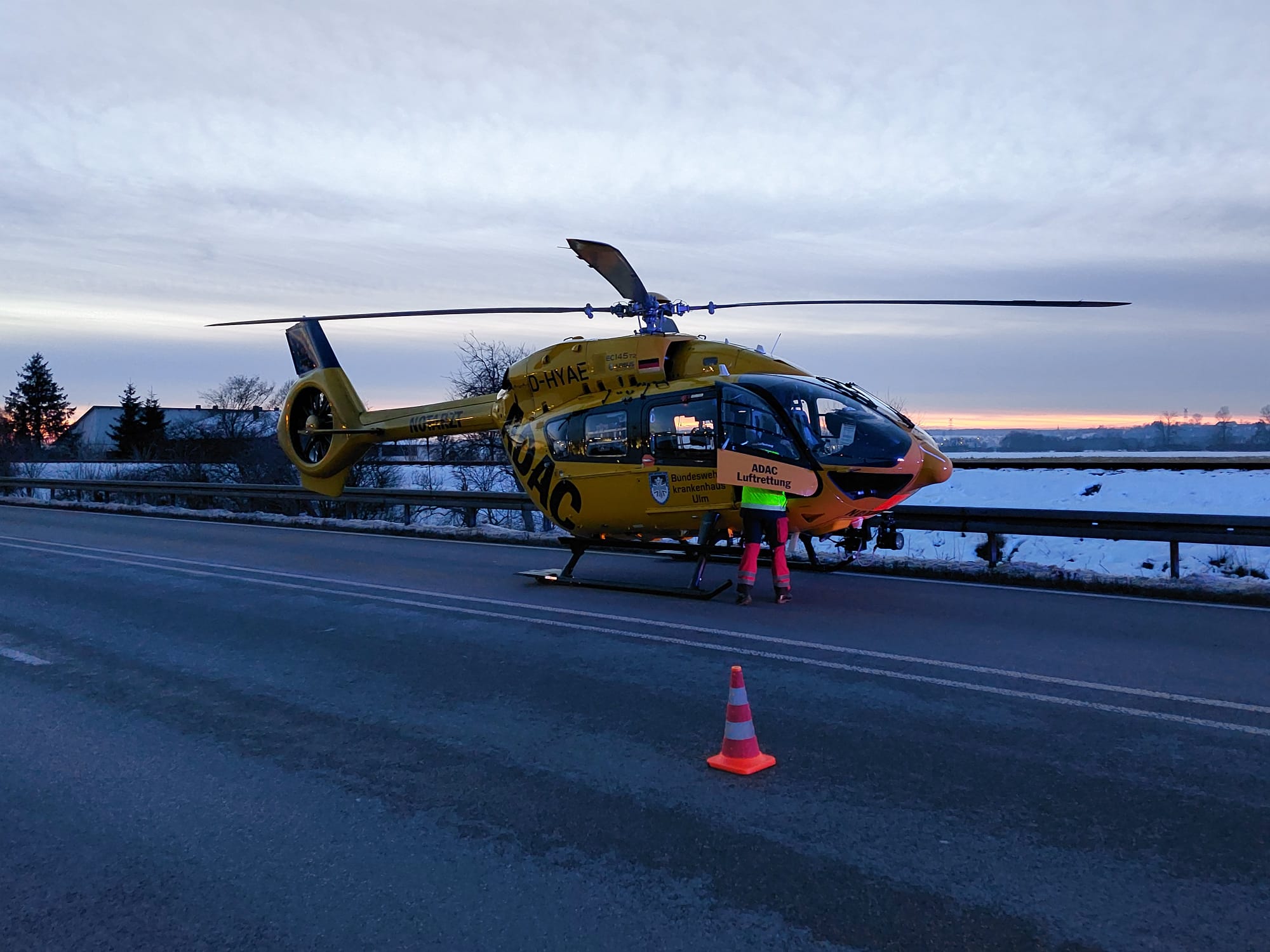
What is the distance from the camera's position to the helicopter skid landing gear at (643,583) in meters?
9.44

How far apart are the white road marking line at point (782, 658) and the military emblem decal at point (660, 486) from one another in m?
2.07

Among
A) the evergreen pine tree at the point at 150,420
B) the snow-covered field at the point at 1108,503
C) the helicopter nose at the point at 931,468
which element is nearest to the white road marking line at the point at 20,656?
the helicopter nose at the point at 931,468

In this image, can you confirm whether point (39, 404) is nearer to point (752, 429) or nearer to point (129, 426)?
point (129, 426)

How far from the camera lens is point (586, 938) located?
125 inches

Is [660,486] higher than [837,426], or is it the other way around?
[837,426]

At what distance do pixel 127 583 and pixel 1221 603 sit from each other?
38.5 ft

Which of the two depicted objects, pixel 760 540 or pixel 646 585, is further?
pixel 646 585

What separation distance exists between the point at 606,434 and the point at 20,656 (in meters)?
5.75

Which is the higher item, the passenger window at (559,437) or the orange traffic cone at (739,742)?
the passenger window at (559,437)

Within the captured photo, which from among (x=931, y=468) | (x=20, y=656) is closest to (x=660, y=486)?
(x=931, y=468)

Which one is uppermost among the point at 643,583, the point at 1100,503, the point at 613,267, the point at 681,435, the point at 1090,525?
the point at 613,267

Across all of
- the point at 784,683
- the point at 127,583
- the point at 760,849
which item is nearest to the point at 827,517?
the point at 784,683

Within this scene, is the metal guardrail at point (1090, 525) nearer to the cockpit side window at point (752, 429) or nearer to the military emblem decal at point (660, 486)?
the cockpit side window at point (752, 429)

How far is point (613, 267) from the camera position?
955 cm
